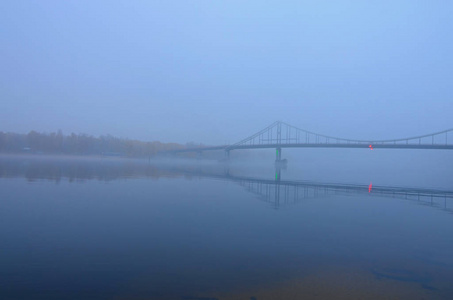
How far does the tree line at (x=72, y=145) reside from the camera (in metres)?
77.7

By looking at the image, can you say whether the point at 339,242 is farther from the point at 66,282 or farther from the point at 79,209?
the point at 79,209

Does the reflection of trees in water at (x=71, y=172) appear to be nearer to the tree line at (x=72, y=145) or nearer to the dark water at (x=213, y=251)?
the dark water at (x=213, y=251)

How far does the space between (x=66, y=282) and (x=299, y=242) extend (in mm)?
5165

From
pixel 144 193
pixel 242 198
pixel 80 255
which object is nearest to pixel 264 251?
pixel 80 255

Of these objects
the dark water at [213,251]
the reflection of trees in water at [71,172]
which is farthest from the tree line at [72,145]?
the dark water at [213,251]

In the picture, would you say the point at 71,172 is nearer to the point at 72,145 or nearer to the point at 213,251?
the point at 213,251

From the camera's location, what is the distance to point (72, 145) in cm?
8512

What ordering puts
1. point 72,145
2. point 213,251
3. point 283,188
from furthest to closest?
point 72,145
point 283,188
point 213,251

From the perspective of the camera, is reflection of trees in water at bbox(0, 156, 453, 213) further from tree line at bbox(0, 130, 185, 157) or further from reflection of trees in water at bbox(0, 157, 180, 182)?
tree line at bbox(0, 130, 185, 157)

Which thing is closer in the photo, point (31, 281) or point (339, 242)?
point (31, 281)

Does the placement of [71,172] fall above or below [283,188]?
above

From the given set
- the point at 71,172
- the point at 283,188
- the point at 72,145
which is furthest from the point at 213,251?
the point at 72,145

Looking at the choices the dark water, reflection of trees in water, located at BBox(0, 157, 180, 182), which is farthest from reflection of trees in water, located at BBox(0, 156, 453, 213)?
the dark water

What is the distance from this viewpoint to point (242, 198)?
15617mm
